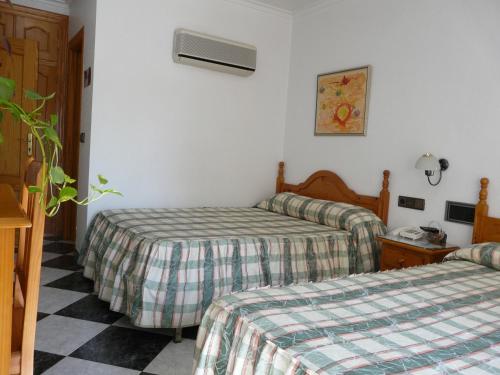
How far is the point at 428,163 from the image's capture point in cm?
269

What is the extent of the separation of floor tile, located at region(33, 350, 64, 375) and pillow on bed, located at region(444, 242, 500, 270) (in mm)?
2116

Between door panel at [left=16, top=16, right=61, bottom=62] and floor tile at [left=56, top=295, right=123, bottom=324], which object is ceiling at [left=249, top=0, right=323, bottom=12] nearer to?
door panel at [left=16, top=16, right=61, bottom=62]

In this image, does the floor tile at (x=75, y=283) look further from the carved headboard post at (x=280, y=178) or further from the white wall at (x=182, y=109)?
the carved headboard post at (x=280, y=178)

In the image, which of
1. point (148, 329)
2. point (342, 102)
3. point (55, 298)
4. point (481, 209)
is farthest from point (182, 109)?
point (481, 209)

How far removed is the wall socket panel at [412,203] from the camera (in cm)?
293

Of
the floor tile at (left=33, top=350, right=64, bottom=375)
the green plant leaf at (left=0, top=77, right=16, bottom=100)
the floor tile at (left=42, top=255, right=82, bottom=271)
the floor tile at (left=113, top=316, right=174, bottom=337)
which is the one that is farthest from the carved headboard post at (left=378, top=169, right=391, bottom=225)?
the green plant leaf at (left=0, top=77, right=16, bottom=100)

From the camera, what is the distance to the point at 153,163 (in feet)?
11.8

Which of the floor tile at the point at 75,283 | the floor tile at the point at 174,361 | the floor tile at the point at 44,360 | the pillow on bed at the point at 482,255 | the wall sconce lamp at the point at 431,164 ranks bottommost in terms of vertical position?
the floor tile at the point at 174,361

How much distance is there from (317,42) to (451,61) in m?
1.40

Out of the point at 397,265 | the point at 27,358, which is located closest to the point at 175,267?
the point at 27,358

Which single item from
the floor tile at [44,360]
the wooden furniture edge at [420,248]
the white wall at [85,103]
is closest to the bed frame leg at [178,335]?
the floor tile at [44,360]

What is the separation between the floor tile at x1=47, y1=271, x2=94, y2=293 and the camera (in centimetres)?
303

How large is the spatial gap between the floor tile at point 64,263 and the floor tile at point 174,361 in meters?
1.55

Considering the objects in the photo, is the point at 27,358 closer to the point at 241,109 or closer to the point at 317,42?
the point at 241,109
